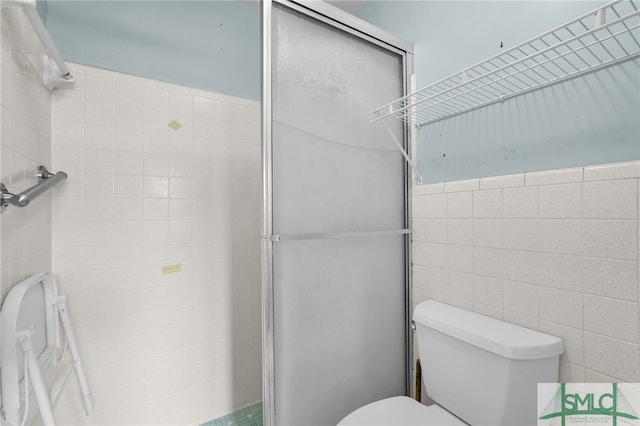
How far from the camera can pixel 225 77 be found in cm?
167

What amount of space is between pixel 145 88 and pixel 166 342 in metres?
1.25

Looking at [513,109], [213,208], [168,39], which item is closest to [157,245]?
[213,208]

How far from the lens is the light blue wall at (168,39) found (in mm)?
1348

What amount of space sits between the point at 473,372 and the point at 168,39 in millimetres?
1925

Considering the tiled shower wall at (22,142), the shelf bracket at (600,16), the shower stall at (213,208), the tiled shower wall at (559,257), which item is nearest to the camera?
the shelf bracket at (600,16)

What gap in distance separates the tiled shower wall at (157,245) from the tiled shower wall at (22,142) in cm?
11

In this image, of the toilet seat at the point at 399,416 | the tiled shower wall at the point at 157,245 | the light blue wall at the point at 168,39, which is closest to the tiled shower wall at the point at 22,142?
the tiled shower wall at the point at 157,245

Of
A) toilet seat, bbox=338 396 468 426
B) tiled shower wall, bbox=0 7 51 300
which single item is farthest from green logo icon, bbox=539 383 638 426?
tiled shower wall, bbox=0 7 51 300

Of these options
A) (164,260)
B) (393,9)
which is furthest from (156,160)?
(393,9)

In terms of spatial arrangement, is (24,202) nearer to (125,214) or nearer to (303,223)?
(125,214)

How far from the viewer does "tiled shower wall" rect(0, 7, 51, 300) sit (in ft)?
3.02

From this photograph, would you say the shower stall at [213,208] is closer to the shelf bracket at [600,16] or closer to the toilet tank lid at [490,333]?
the toilet tank lid at [490,333]

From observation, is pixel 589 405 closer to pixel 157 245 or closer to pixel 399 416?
pixel 399 416

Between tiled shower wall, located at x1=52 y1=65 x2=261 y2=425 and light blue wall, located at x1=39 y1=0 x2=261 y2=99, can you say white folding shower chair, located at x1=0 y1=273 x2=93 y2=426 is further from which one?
light blue wall, located at x1=39 y1=0 x2=261 y2=99
